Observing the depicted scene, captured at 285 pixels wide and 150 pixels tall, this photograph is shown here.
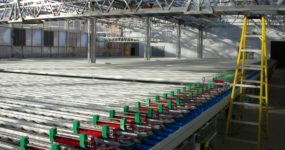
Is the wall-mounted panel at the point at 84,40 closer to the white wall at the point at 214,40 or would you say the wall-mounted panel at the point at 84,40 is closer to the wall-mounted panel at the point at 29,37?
the white wall at the point at 214,40

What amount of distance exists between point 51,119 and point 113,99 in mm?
1812

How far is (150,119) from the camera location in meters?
4.23

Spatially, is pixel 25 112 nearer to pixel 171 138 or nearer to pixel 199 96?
pixel 171 138

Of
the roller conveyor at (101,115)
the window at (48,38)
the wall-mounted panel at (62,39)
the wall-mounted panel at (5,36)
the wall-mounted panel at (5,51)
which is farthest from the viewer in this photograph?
the wall-mounted panel at (62,39)

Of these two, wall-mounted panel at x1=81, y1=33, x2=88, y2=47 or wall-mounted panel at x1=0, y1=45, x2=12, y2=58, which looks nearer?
wall-mounted panel at x1=0, y1=45, x2=12, y2=58

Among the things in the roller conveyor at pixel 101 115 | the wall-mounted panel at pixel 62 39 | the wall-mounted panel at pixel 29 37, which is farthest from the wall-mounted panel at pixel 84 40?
the roller conveyor at pixel 101 115

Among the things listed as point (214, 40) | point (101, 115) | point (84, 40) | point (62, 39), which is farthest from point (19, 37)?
point (101, 115)

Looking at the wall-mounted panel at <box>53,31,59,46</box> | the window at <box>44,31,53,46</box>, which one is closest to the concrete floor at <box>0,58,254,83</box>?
the window at <box>44,31,53,46</box>

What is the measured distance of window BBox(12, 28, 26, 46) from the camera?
30.2 metres

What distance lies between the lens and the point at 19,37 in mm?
30719

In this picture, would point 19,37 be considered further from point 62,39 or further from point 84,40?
point 84,40

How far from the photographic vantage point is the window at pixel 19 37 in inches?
1189

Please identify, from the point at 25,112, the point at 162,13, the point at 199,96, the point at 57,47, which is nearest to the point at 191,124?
the point at 199,96

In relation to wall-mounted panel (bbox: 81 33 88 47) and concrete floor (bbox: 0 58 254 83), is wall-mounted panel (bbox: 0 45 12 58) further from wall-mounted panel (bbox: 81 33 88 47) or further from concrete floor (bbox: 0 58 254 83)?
concrete floor (bbox: 0 58 254 83)
